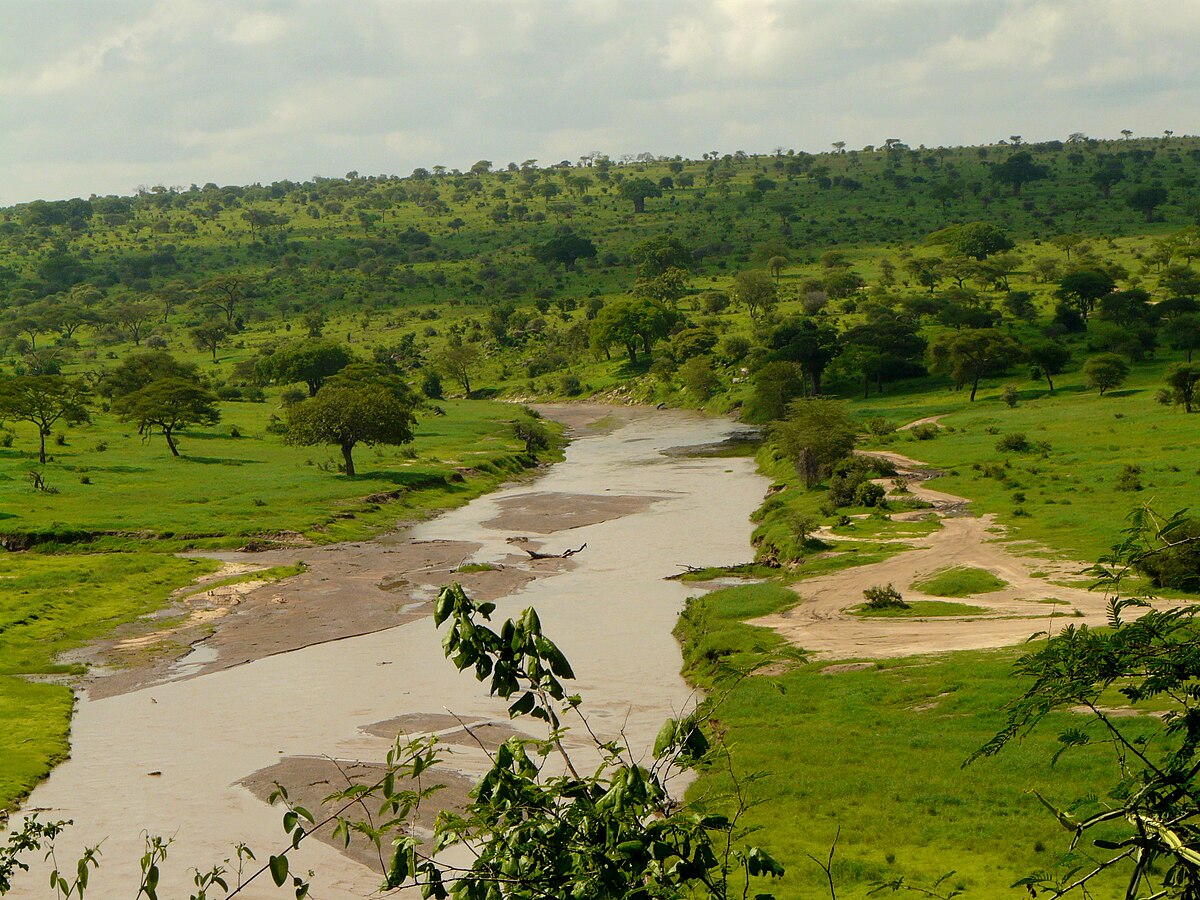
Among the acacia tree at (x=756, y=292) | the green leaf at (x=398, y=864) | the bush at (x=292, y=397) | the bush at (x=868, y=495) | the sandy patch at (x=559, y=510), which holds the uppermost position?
the acacia tree at (x=756, y=292)

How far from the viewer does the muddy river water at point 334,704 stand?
1005 inches

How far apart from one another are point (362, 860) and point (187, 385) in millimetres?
67423

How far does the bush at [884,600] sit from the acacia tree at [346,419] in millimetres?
41876

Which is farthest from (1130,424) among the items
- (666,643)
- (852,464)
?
(666,643)

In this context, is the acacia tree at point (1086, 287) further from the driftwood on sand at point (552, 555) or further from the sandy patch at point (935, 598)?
the driftwood on sand at point (552, 555)

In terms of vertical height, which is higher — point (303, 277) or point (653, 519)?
point (303, 277)

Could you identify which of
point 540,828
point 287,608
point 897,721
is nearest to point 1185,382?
point 897,721

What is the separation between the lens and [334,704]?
115 ft

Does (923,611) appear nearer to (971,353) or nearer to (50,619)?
(50,619)

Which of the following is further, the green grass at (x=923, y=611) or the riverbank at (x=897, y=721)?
the green grass at (x=923, y=611)

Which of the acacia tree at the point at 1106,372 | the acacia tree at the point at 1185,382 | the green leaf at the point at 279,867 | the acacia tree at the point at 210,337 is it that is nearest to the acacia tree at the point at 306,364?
the acacia tree at the point at 210,337

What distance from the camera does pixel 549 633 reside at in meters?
42.0

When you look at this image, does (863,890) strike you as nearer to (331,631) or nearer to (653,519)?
(331,631)

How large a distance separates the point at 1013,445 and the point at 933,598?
32221 mm
